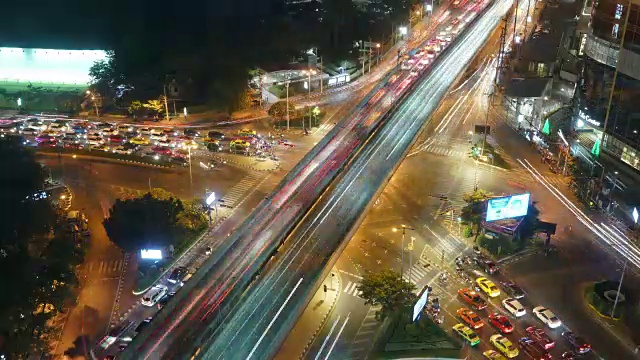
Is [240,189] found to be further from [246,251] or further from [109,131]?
[109,131]

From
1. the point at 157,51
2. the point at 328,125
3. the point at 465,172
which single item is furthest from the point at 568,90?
the point at 157,51

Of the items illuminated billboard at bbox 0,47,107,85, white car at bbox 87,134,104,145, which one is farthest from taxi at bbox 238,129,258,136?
illuminated billboard at bbox 0,47,107,85

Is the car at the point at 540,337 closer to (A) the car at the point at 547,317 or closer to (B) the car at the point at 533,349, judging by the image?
(B) the car at the point at 533,349

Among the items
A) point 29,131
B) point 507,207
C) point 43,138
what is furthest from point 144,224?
point 29,131

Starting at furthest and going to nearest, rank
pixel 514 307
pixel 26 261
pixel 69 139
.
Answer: pixel 69 139
pixel 514 307
pixel 26 261

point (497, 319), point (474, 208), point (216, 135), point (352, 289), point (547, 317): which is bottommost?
point (352, 289)

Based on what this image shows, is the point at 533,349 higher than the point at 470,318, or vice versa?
the point at 470,318
